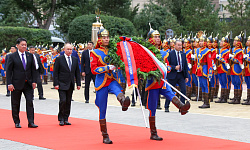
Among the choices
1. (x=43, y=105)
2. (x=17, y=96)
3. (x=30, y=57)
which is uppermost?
(x=30, y=57)

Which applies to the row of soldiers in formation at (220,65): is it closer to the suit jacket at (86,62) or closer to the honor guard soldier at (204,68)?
the honor guard soldier at (204,68)

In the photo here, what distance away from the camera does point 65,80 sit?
10.9 meters

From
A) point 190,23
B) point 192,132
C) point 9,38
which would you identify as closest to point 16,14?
point 9,38

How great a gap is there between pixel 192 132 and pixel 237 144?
60.1 inches

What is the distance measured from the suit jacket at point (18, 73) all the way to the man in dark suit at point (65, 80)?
0.72 metres

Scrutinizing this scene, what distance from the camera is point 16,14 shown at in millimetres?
40656

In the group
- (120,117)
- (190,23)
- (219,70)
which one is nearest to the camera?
(120,117)

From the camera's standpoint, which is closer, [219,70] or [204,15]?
[219,70]

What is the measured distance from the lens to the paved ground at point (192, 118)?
368 inches

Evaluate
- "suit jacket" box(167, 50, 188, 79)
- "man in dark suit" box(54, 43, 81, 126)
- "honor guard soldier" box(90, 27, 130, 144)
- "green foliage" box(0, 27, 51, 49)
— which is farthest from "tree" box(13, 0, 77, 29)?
"honor guard soldier" box(90, 27, 130, 144)

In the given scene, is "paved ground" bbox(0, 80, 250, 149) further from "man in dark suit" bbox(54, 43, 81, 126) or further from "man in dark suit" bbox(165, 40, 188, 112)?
"man in dark suit" bbox(54, 43, 81, 126)

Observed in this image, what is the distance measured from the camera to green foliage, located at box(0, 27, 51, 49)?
99.7 feet

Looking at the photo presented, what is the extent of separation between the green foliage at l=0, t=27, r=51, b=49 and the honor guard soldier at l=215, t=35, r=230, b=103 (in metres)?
18.5

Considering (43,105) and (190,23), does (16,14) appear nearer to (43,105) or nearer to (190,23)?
(190,23)
